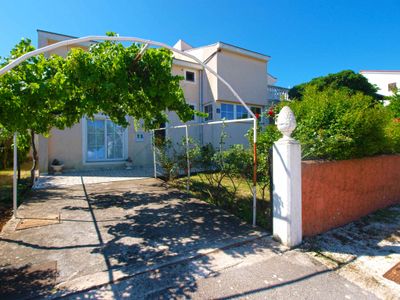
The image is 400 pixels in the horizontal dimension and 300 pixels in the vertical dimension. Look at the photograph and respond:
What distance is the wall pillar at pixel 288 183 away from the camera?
136 inches

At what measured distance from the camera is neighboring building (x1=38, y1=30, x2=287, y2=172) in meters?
10.4

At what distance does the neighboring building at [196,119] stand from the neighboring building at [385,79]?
21.7 meters

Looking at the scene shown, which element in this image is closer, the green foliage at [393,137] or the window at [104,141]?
the green foliage at [393,137]

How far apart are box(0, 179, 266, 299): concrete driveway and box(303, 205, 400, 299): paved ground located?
3.52ft

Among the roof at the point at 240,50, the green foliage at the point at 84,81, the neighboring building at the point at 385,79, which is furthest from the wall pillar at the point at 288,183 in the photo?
the neighboring building at the point at 385,79

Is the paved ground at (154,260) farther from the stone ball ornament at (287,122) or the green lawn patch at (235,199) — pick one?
the stone ball ornament at (287,122)

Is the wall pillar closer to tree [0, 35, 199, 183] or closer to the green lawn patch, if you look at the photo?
the green lawn patch

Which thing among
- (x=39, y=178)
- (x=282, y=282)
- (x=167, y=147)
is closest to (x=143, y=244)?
(x=282, y=282)

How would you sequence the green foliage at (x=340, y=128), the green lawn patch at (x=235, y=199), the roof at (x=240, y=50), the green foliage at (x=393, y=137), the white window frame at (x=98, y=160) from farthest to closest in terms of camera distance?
1. the roof at (x=240, y=50)
2. the white window frame at (x=98, y=160)
3. the green foliage at (x=393, y=137)
4. the green lawn patch at (x=235, y=199)
5. the green foliage at (x=340, y=128)

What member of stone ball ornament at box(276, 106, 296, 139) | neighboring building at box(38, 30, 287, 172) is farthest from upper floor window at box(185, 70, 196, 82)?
stone ball ornament at box(276, 106, 296, 139)

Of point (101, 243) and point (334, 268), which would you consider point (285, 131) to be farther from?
point (101, 243)

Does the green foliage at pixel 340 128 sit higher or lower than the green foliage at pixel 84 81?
lower

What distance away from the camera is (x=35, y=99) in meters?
3.17

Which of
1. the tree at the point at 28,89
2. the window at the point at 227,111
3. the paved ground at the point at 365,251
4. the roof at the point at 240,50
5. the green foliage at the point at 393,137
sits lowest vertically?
the paved ground at the point at 365,251
